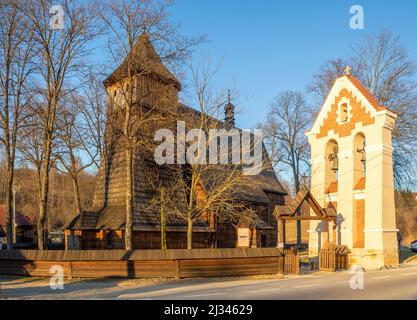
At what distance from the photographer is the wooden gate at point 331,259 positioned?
21.0m

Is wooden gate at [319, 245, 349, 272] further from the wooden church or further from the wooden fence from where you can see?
the wooden church

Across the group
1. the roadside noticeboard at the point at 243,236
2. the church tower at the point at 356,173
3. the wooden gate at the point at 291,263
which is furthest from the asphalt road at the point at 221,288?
the roadside noticeboard at the point at 243,236

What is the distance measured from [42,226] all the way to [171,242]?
24.4ft

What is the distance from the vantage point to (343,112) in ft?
83.9

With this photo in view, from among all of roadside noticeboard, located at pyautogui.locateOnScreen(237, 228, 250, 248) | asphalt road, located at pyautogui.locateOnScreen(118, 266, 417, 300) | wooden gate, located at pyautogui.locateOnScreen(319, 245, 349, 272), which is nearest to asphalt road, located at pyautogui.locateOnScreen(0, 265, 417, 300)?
asphalt road, located at pyautogui.locateOnScreen(118, 266, 417, 300)

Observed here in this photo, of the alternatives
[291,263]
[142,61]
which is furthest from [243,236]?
[142,61]

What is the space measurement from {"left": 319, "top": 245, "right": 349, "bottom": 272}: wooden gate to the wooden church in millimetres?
4772

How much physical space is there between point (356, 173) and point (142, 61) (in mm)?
13177

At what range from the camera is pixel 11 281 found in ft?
61.1

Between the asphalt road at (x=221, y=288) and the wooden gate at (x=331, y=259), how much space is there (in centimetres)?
172

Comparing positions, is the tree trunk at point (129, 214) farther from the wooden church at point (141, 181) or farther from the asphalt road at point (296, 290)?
the asphalt road at point (296, 290)

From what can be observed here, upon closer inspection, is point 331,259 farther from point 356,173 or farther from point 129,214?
point 129,214

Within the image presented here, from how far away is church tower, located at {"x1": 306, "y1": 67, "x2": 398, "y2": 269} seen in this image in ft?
74.6
